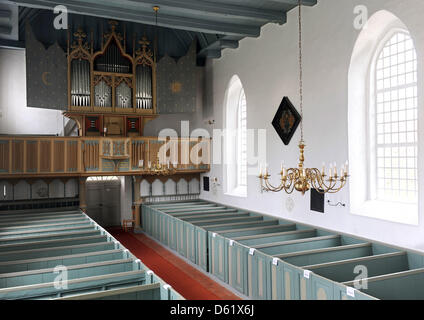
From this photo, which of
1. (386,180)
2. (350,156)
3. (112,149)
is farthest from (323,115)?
(112,149)

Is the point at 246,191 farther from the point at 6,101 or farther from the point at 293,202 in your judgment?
the point at 6,101

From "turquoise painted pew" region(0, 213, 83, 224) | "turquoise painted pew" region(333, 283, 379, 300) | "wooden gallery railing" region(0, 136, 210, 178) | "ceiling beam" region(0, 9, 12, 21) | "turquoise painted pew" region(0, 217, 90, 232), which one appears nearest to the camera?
"turquoise painted pew" region(333, 283, 379, 300)

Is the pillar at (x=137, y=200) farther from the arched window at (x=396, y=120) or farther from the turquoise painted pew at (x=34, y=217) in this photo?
the arched window at (x=396, y=120)

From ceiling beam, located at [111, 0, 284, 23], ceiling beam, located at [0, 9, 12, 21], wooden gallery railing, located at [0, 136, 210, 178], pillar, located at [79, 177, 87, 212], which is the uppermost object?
ceiling beam, located at [0, 9, 12, 21]

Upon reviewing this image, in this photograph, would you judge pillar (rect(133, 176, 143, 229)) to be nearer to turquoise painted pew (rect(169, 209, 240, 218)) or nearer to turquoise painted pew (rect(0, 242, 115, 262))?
turquoise painted pew (rect(169, 209, 240, 218))

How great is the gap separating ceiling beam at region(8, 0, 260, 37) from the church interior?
0.04 m

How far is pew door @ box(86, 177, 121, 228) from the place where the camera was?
1554cm

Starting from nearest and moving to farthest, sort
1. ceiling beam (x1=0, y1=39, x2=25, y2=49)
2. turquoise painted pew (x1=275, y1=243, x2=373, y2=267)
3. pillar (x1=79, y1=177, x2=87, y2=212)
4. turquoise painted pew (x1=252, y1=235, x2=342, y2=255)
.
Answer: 1. turquoise painted pew (x1=275, y1=243, x2=373, y2=267)
2. turquoise painted pew (x1=252, y1=235, x2=342, y2=255)
3. ceiling beam (x1=0, y1=39, x2=25, y2=49)
4. pillar (x1=79, y1=177, x2=87, y2=212)

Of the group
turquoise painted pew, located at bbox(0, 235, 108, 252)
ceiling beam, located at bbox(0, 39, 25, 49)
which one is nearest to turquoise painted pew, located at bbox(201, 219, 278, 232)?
turquoise painted pew, located at bbox(0, 235, 108, 252)

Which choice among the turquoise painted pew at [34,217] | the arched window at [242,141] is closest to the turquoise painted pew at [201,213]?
the arched window at [242,141]

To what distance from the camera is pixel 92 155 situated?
1341cm

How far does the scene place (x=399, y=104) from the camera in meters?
8.00

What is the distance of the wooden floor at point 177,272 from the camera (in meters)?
7.99

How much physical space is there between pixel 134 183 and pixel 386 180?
9.78 metres
